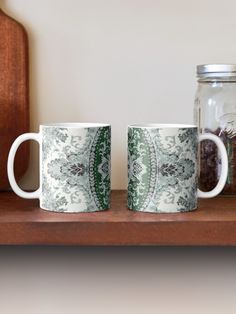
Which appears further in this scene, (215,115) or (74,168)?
(215,115)

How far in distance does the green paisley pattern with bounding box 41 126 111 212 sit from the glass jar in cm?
14

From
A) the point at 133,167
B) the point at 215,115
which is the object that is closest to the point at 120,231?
the point at 133,167

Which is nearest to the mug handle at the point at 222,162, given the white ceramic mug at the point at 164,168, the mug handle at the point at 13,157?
the white ceramic mug at the point at 164,168

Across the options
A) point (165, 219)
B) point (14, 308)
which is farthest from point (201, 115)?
point (14, 308)

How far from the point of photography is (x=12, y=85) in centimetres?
81

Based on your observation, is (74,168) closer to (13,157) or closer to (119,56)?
(13,157)

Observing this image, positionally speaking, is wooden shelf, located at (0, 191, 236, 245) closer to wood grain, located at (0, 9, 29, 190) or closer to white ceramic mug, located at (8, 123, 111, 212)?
white ceramic mug, located at (8, 123, 111, 212)

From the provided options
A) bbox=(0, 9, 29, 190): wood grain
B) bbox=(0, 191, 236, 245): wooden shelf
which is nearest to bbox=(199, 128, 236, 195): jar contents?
bbox=(0, 191, 236, 245): wooden shelf

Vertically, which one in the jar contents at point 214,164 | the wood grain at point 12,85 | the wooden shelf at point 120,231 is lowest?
the wooden shelf at point 120,231

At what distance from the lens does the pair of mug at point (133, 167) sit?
2.24ft

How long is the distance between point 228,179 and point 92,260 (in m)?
0.19

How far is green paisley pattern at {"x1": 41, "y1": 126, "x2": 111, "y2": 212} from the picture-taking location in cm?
68

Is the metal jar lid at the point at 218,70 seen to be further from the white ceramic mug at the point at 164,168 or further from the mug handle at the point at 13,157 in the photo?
the mug handle at the point at 13,157

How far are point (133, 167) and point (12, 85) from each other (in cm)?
21
